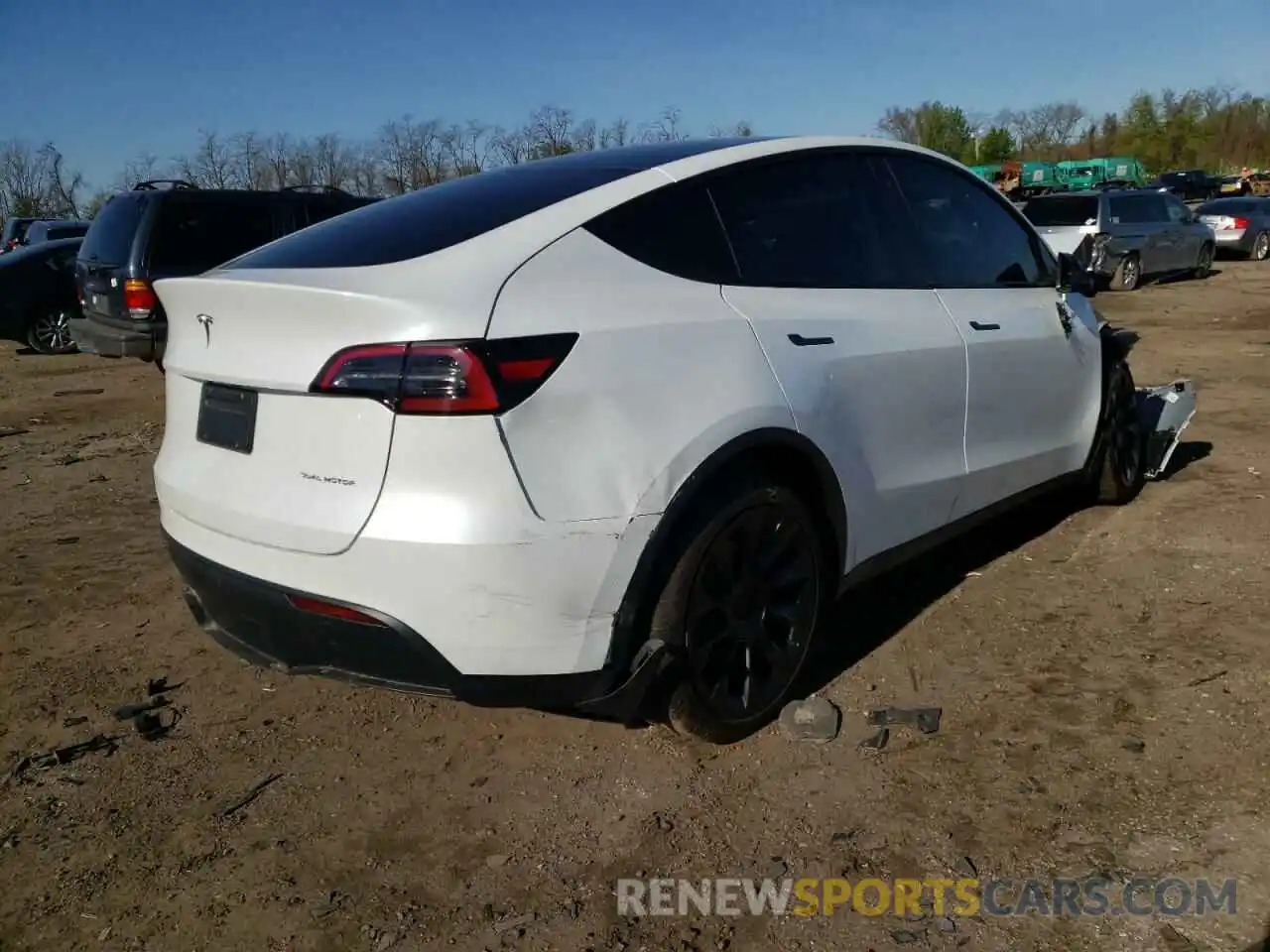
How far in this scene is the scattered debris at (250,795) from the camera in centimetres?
298

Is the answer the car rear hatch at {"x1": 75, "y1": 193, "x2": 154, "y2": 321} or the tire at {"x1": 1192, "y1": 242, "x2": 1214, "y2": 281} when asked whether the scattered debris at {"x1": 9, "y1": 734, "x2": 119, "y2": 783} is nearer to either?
the car rear hatch at {"x1": 75, "y1": 193, "x2": 154, "y2": 321}

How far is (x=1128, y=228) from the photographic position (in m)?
17.4

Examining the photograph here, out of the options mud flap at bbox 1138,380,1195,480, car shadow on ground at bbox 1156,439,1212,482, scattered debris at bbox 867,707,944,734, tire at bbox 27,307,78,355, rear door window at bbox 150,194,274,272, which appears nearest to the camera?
scattered debris at bbox 867,707,944,734

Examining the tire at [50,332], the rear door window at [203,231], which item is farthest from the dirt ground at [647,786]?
the tire at [50,332]

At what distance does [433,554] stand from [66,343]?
13.6 meters

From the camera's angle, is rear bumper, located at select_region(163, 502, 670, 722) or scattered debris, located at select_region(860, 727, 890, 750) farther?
scattered debris, located at select_region(860, 727, 890, 750)

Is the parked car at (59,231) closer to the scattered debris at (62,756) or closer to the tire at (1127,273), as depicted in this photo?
the scattered debris at (62,756)

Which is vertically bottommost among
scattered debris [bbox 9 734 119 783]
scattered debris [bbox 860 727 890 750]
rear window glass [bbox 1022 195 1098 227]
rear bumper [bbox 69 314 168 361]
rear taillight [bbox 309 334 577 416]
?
scattered debris [bbox 9 734 119 783]

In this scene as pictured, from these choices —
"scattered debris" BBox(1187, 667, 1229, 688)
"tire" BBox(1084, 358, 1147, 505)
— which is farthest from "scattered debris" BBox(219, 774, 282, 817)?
"tire" BBox(1084, 358, 1147, 505)

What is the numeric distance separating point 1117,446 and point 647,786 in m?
3.32

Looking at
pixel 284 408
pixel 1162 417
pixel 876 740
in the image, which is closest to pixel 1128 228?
pixel 1162 417

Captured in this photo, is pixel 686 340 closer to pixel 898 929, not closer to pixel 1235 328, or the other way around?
pixel 898 929

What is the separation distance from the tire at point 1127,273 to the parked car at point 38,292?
15369 mm

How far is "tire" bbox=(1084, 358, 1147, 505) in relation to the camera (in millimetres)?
4992
